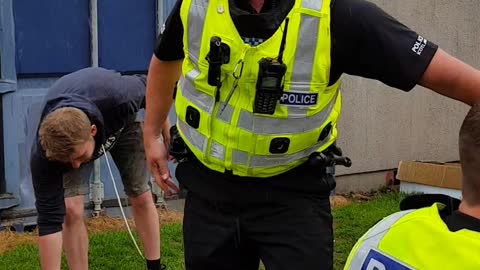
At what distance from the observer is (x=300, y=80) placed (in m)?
2.50

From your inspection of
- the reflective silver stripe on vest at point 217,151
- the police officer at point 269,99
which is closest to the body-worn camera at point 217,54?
the police officer at point 269,99

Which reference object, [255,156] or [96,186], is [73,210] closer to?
[96,186]

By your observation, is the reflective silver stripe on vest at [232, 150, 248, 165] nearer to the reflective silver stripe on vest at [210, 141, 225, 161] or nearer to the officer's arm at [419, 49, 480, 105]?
the reflective silver stripe on vest at [210, 141, 225, 161]

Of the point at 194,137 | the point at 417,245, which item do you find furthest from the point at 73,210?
the point at 417,245

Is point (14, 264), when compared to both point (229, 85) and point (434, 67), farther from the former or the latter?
point (434, 67)

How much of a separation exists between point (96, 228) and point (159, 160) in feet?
9.32

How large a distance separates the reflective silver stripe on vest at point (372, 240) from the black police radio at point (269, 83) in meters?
0.60

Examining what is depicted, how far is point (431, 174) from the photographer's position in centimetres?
681

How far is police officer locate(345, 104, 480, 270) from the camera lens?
1862mm

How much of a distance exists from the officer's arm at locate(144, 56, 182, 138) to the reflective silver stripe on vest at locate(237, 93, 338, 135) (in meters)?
0.48

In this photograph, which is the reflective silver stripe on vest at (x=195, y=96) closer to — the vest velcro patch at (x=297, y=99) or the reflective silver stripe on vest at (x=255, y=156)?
the reflective silver stripe on vest at (x=255, y=156)

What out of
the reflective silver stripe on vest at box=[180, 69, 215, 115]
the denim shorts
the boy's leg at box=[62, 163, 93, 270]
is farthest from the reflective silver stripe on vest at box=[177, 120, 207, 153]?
the denim shorts

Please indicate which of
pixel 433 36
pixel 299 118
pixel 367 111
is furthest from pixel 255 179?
pixel 433 36

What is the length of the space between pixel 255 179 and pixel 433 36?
5429mm
